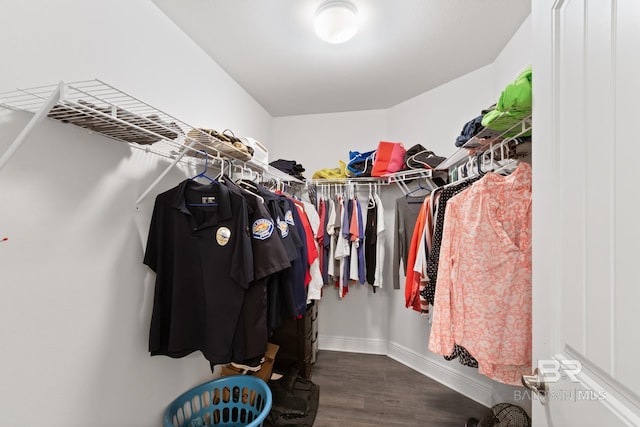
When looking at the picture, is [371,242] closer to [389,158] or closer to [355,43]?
[389,158]

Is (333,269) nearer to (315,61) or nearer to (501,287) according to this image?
(501,287)

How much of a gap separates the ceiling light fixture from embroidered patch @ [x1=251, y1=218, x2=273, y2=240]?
1.13m

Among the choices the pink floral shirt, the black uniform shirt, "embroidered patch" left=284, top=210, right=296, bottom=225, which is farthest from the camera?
"embroidered patch" left=284, top=210, right=296, bottom=225

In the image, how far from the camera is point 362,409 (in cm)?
Result: 186

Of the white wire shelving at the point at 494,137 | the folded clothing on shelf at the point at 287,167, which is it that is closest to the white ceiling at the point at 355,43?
the folded clothing on shelf at the point at 287,167

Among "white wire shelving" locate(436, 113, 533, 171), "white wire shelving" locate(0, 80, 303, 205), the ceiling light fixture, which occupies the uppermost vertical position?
the ceiling light fixture

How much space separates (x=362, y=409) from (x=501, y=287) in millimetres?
1465

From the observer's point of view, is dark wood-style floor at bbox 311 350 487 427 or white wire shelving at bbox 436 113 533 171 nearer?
white wire shelving at bbox 436 113 533 171

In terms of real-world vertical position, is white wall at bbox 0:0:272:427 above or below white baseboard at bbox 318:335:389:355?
above

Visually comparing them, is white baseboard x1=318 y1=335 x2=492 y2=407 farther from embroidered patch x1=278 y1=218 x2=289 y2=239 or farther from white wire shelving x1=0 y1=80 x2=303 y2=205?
white wire shelving x1=0 y1=80 x2=303 y2=205

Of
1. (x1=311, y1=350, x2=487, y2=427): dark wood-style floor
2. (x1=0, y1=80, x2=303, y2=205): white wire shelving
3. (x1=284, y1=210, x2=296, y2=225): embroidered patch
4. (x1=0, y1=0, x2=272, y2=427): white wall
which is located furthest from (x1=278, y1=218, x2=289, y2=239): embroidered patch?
(x1=311, y1=350, x2=487, y2=427): dark wood-style floor

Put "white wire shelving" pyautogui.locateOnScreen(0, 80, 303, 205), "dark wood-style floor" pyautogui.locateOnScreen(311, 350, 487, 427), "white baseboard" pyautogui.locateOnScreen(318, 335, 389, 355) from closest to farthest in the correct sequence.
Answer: "white wire shelving" pyautogui.locateOnScreen(0, 80, 303, 205) → "dark wood-style floor" pyautogui.locateOnScreen(311, 350, 487, 427) → "white baseboard" pyautogui.locateOnScreen(318, 335, 389, 355)

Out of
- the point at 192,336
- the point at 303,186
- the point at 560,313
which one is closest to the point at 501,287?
the point at 560,313

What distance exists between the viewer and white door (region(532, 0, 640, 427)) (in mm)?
425
